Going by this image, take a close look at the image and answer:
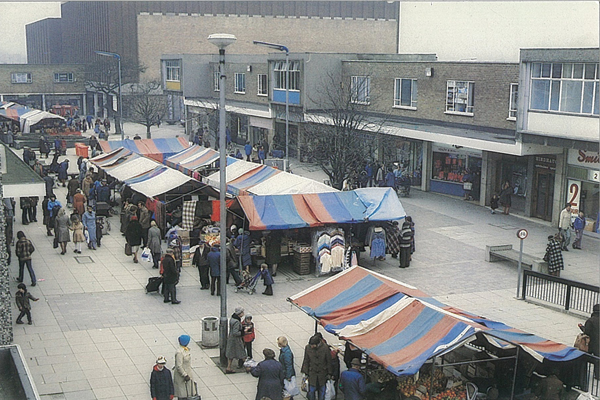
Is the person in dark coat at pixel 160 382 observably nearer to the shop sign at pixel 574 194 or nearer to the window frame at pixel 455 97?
the shop sign at pixel 574 194

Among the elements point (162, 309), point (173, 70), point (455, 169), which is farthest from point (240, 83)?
point (162, 309)

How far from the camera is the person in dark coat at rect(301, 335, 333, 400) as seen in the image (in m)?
12.4

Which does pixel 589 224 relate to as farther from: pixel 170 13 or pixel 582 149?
pixel 170 13

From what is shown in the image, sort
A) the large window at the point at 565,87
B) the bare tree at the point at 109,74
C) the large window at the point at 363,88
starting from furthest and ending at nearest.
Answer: the bare tree at the point at 109,74
the large window at the point at 363,88
the large window at the point at 565,87

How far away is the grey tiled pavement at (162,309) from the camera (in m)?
13.8

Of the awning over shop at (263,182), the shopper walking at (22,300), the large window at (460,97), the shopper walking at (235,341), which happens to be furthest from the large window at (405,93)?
the shopper walking at (235,341)

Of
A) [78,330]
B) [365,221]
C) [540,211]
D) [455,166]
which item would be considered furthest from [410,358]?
[455,166]

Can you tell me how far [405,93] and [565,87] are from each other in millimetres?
11907

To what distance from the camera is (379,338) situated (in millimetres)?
12227

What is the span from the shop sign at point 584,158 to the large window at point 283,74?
19.7m

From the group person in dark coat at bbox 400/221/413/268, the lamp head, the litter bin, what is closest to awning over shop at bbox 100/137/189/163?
person in dark coat at bbox 400/221/413/268

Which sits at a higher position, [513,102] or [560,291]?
[513,102]

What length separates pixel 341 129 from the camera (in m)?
31.1

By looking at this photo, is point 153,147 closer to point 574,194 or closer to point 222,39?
point 574,194
